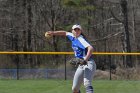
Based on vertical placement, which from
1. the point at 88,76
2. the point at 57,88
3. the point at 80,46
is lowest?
the point at 57,88

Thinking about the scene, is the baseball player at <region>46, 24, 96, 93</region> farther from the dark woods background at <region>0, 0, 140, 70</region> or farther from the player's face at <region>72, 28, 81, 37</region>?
the dark woods background at <region>0, 0, 140, 70</region>

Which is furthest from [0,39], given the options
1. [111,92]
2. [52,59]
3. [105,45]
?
[111,92]

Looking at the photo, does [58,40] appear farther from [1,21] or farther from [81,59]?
[81,59]

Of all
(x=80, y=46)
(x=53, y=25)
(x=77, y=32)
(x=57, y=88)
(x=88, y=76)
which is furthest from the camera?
(x=53, y=25)

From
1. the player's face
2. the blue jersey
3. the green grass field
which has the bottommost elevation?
the green grass field

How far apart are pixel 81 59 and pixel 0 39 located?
116ft

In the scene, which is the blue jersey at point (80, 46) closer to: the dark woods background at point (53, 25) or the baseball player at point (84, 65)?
the baseball player at point (84, 65)

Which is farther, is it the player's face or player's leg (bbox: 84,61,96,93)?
the player's face

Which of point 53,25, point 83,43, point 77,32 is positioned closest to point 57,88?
point 77,32

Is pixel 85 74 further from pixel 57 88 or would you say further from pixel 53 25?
pixel 53 25

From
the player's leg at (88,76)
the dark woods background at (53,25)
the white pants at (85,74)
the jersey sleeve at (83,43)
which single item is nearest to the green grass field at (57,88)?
the white pants at (85,74)

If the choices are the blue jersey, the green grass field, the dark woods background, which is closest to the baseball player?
the blue jersey

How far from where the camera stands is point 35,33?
147 feet

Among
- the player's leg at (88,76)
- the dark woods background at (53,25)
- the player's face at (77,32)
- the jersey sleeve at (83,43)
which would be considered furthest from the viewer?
the dark woods background at (53,25)
